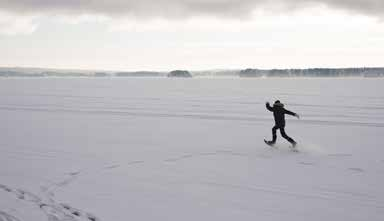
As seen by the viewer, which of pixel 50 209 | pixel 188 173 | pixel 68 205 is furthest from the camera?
pixel 188 173

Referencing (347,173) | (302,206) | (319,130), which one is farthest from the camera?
(319,130)

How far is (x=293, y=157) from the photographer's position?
27.4 ft

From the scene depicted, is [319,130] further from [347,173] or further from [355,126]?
[347,173]

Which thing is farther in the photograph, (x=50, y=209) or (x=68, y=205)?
(x=68, y=205)

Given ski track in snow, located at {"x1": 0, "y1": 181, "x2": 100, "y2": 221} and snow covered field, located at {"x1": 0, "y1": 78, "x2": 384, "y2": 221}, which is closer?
ski track in snow, located at {"x1": 0, "y1": 181, "x2": 100, "y2": 221}

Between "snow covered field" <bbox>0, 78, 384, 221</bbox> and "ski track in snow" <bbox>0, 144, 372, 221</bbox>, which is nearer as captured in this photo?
"ski track in snow" <bbox>0, 144, 372, 221</bbox>

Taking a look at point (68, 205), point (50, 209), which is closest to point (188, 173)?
point (68, 205)

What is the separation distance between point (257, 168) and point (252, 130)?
5.22m

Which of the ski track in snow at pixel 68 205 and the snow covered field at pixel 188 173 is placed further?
the snow covered field at pixel 188 173

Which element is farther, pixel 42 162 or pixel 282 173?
pixel 42 162

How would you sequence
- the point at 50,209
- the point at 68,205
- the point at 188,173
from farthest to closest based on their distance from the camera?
the point at 188,173
the point at 68,205
the point at 50,209

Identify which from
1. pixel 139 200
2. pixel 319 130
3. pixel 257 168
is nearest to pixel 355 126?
pixel 319 130

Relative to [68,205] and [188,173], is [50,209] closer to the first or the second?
[68,205]

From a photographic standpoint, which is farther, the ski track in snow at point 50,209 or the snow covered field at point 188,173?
the snow covered field at point 188,173
